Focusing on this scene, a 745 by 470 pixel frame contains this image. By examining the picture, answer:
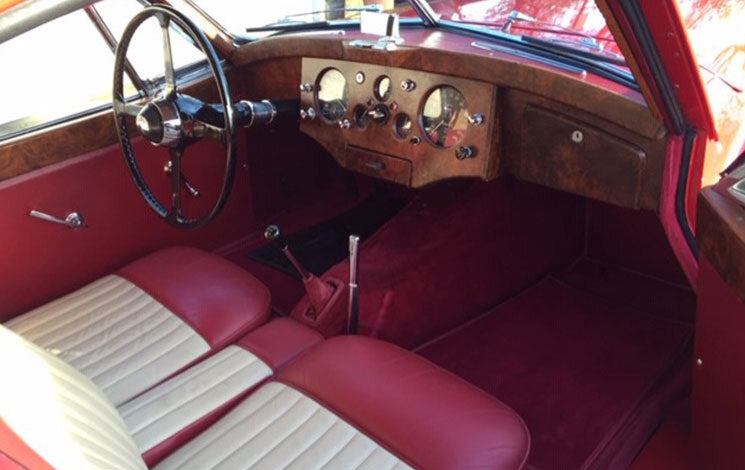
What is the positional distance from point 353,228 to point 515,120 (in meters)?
1.16

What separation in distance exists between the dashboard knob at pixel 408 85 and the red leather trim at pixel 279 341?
72 centimetres

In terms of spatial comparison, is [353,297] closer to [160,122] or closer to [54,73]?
[160,122]

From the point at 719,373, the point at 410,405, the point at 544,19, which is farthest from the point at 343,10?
the point at 719,373

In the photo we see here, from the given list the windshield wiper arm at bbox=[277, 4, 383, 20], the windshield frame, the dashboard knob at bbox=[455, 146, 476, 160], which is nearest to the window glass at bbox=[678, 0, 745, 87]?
the windshield frame

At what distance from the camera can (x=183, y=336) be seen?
1.83m

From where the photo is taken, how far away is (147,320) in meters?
1.88

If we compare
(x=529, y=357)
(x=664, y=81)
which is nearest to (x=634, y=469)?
(x=529, y=357)

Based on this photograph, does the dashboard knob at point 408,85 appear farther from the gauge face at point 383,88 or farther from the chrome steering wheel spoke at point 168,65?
the chrome steering wheel spoke at point 168,65

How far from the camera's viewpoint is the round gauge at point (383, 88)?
203 centimetres

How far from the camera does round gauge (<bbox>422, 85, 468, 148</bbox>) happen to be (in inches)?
73.2

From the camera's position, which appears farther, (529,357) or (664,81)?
(529,357)

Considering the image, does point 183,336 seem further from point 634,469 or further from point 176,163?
point 634,469

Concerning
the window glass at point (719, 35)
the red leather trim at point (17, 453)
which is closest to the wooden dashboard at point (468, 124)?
the window glass at point (719, 35)

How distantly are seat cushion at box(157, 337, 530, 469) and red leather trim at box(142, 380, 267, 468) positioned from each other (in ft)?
0.15
